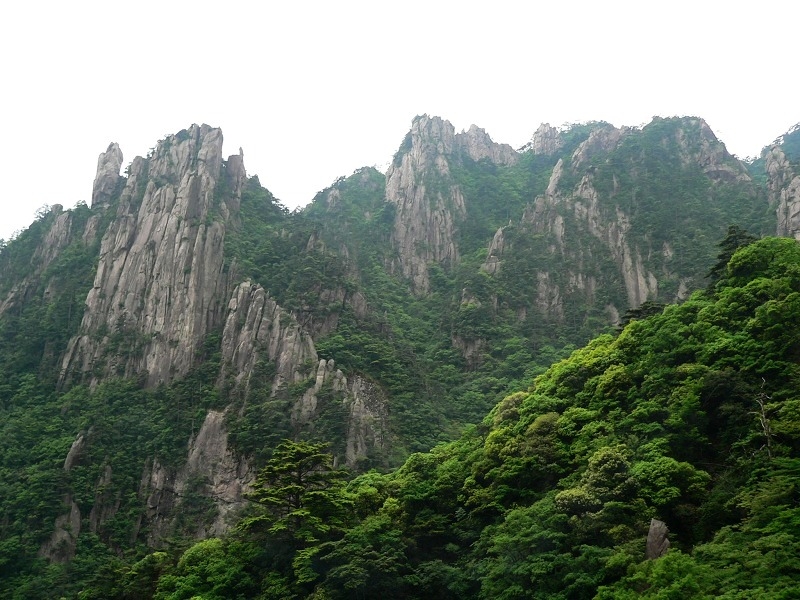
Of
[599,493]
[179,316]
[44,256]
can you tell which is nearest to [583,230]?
[179,316]

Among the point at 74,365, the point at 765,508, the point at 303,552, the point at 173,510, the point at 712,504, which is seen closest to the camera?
the point at 765,508

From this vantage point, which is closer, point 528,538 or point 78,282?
point 528,538

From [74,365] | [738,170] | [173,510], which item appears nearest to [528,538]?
[173,510]

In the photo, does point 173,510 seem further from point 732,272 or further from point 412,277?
point 412,277

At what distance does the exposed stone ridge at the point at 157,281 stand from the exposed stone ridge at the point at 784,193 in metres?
52.6

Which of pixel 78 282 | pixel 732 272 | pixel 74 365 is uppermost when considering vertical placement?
pixel 78 282

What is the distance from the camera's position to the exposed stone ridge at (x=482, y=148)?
398 ft

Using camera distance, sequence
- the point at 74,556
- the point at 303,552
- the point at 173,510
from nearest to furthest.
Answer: the point at 303,552, the point at 74,556, the point at 173,510

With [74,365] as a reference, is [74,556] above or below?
below

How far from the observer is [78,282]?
77.1 meters

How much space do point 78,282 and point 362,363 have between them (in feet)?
A: 112

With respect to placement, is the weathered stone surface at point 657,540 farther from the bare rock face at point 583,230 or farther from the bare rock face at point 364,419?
the bare rock face at point 583,230

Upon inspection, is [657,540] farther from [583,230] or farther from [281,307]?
[583,230]

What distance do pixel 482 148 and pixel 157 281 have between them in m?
68.0
